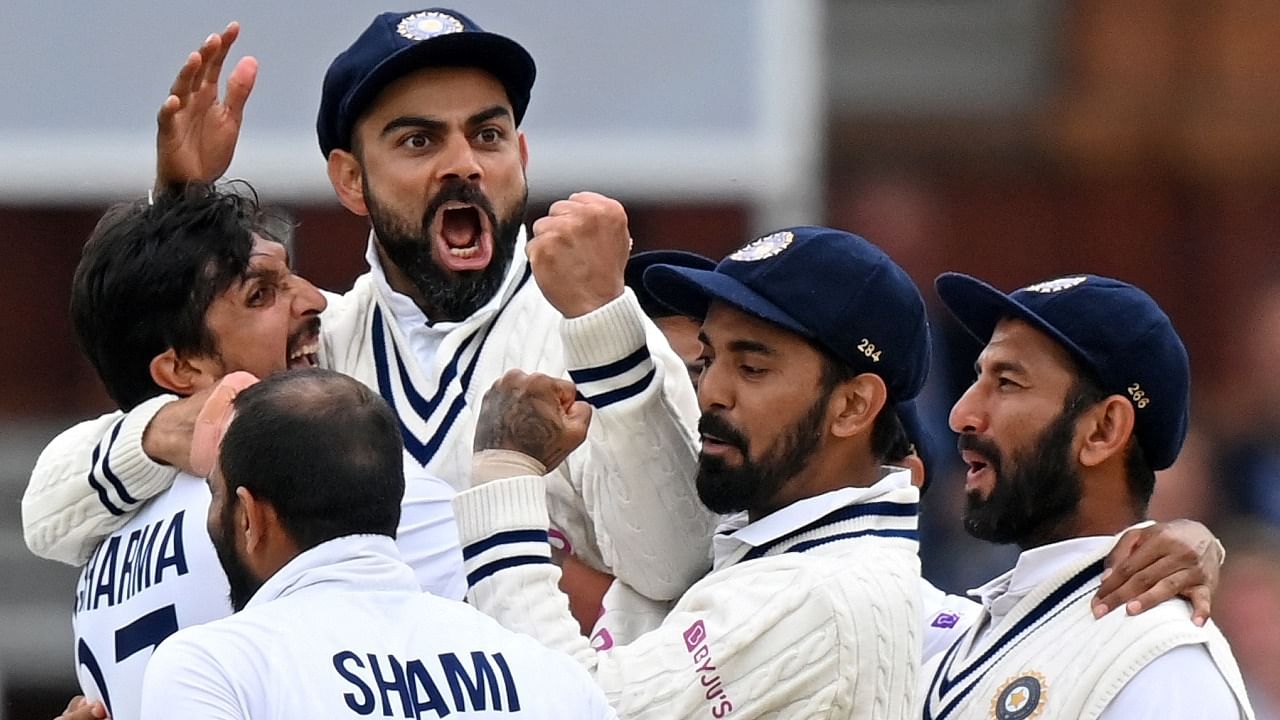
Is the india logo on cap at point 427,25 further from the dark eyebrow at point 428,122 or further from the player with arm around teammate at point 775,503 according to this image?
the player with arm around teammate at point 775,503

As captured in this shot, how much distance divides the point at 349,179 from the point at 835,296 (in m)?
1.00

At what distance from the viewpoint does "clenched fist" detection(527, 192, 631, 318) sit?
411 cm

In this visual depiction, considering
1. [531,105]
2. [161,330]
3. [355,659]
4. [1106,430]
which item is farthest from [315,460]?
[531,105]

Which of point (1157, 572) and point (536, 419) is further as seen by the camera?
point (1157, 572)

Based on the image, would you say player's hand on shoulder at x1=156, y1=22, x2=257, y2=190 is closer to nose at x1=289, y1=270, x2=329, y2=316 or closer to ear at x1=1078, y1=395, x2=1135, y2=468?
nose at x1=289, y1=270, x2=329, y2=316

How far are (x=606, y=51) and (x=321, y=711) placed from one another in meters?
5.75

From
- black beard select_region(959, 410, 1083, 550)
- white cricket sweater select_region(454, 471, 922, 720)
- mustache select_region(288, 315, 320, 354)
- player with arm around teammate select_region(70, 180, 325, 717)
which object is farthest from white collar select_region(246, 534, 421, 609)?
black beard select_region(959, 410, 1083, 550)

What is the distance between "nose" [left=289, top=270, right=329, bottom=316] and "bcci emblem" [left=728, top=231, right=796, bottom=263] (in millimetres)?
736

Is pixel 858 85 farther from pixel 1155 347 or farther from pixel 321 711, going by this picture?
pixel 321 711

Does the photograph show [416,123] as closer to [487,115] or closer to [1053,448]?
[487,115]

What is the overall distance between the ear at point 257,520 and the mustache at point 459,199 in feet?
3.41

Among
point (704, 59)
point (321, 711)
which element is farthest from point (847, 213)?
point (321, 711)

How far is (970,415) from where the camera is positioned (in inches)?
180

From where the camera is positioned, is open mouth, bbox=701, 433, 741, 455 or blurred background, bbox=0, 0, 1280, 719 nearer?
open mouth, bbox=701, 433, 741, 455
